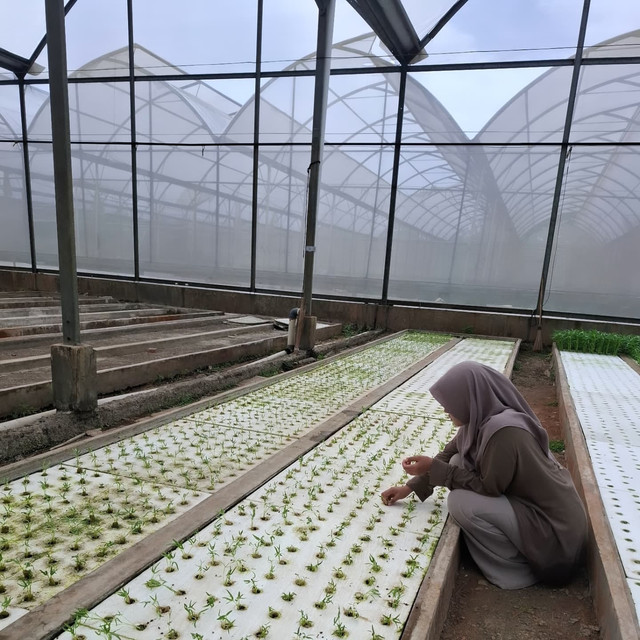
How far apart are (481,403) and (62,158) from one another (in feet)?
11.1

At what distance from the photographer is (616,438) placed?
370 centimetres

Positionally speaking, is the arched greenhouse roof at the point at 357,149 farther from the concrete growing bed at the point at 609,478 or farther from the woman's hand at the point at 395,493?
the woman's hand at the point at 395,493

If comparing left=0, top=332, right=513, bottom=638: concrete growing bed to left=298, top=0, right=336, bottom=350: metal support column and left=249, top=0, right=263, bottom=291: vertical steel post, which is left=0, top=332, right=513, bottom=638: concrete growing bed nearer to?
left=298, top=0, right=336, bottom=350: metal support column

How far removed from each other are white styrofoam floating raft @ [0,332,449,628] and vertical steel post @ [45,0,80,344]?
3.67 feet

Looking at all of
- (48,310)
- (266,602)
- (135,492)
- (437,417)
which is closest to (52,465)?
(135,492)

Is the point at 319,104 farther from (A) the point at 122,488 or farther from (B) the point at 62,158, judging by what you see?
(A) the point at 122,488

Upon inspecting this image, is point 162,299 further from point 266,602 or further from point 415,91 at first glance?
point 266,602

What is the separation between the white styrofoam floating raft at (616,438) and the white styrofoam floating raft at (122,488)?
7.02 feet

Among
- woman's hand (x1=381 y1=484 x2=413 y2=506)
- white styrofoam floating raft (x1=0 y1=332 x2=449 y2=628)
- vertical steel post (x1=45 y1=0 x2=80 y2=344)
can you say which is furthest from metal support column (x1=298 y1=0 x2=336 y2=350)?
woman's hand (x1=381 y1=484 x2=413 y2=506)

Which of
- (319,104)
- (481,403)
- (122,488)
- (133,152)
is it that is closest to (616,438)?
(481,403)

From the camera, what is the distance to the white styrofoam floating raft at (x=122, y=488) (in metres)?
2.00

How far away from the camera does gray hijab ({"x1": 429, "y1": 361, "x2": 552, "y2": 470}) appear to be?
209 cm

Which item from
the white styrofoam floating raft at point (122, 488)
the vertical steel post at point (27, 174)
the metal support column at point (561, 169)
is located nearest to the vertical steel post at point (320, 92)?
the white styrofoam floating raft at point (122, 488)

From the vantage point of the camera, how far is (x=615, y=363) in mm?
7023
